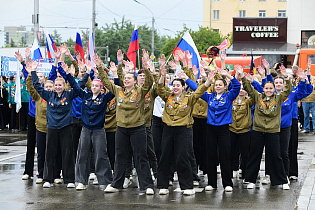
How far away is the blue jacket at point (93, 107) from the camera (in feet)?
31.9

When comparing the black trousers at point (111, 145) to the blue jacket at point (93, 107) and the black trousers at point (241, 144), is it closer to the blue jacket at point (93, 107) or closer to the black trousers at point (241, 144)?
the blue jacket at point (93, 107)

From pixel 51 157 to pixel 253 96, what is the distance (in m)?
3.58

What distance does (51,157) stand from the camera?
1005 cm

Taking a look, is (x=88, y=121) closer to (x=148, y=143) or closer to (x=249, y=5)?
(x=148, y=143)

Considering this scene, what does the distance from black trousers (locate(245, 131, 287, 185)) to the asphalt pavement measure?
213 millimetres

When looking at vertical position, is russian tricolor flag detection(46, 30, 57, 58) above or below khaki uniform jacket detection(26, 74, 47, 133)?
above

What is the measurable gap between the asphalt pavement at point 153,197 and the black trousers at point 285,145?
0.38 m

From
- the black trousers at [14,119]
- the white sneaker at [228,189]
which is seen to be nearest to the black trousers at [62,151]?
the white sneaker at [228,189]

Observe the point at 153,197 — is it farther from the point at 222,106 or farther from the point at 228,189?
the point at 222,106

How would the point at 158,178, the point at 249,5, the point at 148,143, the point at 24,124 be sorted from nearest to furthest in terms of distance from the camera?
1. the point at 158,178
2. the point at 148,143
3. the point at 24,124
4. the point at 249,5

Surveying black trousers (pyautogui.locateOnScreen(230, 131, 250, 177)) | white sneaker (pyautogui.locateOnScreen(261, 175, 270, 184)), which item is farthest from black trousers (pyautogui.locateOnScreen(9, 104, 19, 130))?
white sneaker (pyautogui.locateOnScreen(261, 175, 270, 184))

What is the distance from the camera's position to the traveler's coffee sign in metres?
37.4

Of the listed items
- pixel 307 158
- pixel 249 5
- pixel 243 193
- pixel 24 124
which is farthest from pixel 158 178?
pixel 249 5

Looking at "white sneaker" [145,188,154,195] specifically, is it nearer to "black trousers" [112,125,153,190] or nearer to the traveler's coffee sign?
"black trousers" [112,125,153,190]
